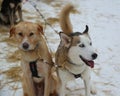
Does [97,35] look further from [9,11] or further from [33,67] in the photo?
[33,67]

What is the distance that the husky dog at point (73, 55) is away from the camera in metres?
2.92

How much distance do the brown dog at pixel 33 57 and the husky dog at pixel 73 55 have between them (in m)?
0.16

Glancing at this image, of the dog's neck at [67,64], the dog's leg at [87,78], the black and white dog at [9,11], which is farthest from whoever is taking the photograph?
the black and white dog at [9,11]

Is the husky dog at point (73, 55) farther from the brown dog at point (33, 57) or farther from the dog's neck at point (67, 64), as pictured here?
the brown dog at point (33, 57)

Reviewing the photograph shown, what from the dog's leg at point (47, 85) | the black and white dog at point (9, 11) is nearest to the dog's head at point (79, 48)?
the dog's leg at point (47, 85)

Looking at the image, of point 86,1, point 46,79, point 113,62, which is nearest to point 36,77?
point 46,79

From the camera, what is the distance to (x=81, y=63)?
3078 mm

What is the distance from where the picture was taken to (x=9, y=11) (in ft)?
17.7

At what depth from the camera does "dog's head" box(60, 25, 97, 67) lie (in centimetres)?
288

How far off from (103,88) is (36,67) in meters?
1.09

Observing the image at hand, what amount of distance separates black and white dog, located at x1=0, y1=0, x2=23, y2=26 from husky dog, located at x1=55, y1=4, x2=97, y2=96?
2222 millimetres

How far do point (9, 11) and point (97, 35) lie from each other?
5.51 feet

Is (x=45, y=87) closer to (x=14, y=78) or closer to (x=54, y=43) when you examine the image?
(x=14, y=78)

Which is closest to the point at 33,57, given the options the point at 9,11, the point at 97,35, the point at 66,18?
the point at 66,18
